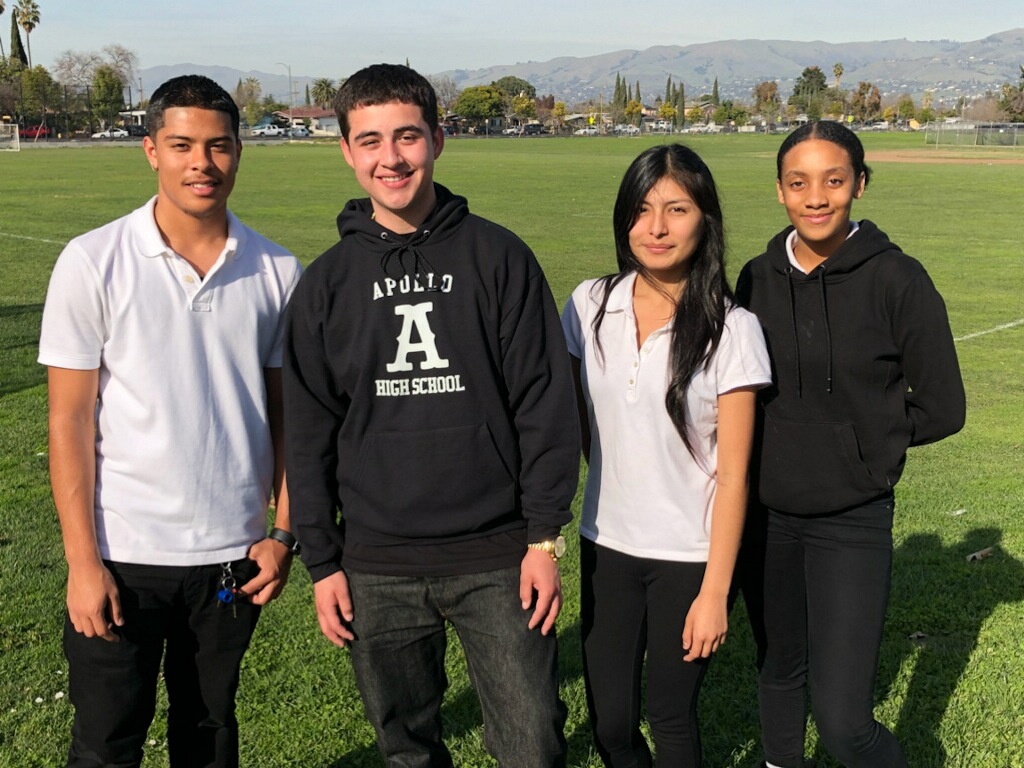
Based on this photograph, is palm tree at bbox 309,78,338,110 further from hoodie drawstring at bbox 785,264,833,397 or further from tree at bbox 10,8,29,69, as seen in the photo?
hoodie drawstring at bbox 785,264,833,397

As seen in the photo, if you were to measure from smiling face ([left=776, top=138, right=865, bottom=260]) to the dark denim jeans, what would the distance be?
4.38ft

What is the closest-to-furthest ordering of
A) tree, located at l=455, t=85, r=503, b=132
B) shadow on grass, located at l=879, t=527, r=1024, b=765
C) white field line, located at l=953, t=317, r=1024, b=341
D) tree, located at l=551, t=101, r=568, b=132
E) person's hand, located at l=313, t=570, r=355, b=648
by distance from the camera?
person's hand, located at l=313, t=570, r=355, b=648
shadow on grass, located at l=879, t=527, r=1024, b=765
white field line, located at l=953, t=317, r=1024, b=341
tree, located at l=455, t=85, r=503, b=132
tree, located at l=551, t=101, r=568, b=132

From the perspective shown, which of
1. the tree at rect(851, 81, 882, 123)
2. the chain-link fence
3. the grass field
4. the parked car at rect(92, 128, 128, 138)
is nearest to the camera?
the grass field

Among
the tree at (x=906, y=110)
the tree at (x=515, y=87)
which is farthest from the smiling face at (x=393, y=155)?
the tree at (x=515, y=87)

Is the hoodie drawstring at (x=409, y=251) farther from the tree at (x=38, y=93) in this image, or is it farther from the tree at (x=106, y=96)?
the tree at (x=106, y=96)

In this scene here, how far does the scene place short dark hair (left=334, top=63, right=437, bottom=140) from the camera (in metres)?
2.61

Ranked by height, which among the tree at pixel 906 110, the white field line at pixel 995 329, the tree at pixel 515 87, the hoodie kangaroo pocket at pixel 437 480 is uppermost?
the tree at pixel 515 87

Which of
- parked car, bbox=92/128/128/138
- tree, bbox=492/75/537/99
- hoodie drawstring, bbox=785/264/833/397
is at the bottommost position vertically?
hoodie drawstring, bbox=785/264/833/397

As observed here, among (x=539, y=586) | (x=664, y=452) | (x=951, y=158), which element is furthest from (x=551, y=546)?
(x=951, y=158)

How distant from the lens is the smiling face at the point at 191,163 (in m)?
2.73

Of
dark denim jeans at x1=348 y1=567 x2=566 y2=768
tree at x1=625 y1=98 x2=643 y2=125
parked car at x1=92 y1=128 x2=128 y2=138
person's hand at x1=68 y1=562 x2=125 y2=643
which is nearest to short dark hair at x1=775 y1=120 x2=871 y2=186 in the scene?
dark denim jeans at x1=348 y1=567 x2=566 y2=768

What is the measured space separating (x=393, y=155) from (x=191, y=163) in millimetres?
561

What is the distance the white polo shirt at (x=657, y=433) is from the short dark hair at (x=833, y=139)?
63cm

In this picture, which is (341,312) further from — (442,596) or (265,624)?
(265,624)
